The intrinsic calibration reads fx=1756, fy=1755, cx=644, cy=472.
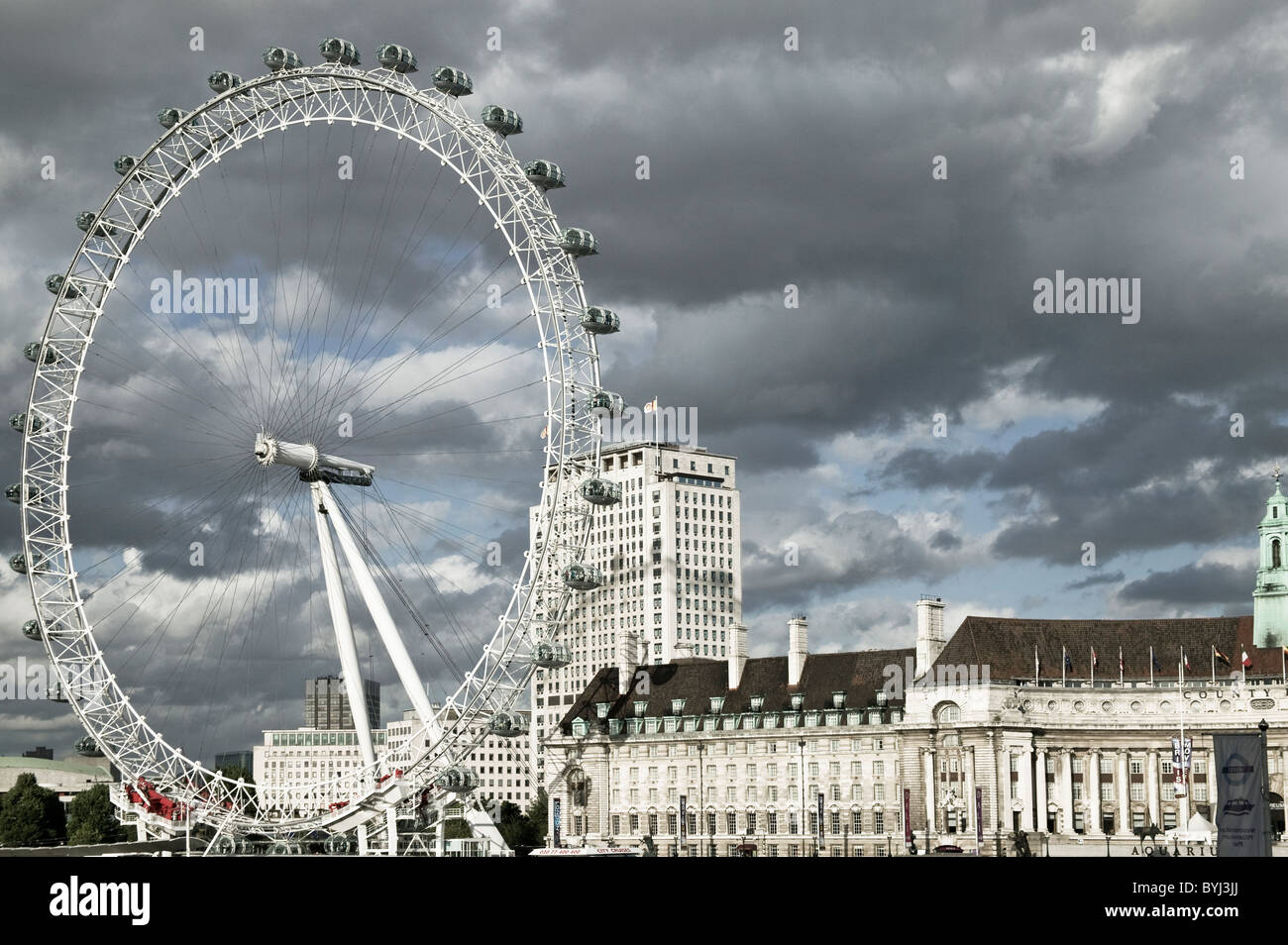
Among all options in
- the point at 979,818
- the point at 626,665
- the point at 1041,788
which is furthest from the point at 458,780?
the point at 626,665

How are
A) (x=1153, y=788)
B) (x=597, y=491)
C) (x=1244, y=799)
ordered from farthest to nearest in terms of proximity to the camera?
(x=1153, y=788) → (x=597, y=491) → (x=1244, y=799)

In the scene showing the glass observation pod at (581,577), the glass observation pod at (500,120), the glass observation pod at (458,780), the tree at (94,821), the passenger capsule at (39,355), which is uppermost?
Result: the glass observation pod at (500,120)

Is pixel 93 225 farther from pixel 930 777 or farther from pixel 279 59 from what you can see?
pixel 930 777

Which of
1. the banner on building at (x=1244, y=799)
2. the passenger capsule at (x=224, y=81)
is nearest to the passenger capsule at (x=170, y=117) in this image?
the passenger capsule at (x=224, y=81)

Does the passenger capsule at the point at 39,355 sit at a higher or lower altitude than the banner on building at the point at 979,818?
higher

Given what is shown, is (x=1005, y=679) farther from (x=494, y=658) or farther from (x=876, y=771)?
(x=494, y=658)

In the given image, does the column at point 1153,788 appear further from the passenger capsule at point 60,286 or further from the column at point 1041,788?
the passenger capsule at point 60,286

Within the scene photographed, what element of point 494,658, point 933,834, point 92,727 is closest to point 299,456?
point 494,658
